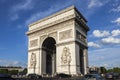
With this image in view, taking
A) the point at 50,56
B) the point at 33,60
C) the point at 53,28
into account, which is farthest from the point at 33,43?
the point at 53,28

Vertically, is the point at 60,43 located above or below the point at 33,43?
A: below

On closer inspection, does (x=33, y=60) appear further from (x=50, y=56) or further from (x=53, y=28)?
(x=53, y=28)

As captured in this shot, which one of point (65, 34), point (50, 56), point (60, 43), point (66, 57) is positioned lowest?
point (66, 57)

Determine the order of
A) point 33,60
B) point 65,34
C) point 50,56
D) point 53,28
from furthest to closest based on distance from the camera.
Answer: point 50,56 < point 33,60 < point 53,28 < point 65,34

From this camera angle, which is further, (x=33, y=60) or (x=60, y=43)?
(x=33, y=60)

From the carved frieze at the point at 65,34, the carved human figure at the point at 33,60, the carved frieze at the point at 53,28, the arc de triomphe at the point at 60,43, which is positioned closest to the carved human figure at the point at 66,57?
the arc de triomphe at the point at 60,43

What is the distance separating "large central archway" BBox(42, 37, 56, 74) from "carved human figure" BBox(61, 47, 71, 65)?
25.1 feet

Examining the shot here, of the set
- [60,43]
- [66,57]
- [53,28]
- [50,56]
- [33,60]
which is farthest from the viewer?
[50,56]

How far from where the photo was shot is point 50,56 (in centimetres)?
4797

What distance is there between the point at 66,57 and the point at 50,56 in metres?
9.77

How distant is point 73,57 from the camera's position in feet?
123

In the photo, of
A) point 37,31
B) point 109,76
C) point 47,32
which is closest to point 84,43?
point 47,32

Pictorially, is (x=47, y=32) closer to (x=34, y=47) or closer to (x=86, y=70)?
(x=34, y=47)

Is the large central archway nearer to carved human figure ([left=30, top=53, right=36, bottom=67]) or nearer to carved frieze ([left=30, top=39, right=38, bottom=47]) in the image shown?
carved frieze ([left=30, top=39, right=38, bottom=47])
